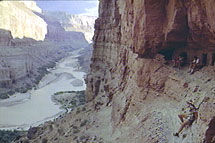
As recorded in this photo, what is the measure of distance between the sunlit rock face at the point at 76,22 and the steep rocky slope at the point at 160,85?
5566 inches

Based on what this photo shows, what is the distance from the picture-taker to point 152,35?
14.3 meters

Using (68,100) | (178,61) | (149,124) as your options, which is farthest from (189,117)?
Result: (68,100)

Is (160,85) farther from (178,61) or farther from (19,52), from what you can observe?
(19,52)

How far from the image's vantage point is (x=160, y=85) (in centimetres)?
1365

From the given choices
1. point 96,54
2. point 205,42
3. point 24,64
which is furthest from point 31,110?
point 205,42

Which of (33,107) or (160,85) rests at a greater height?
(160,85)

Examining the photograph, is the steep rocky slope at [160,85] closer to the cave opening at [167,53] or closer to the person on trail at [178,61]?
the cave opening at [167,53]

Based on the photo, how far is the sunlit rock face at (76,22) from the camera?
158375mm

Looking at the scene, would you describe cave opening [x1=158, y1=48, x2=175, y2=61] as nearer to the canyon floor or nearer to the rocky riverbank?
the canyon floor

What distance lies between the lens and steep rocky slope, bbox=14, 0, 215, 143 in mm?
10664

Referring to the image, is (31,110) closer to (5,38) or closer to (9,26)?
(5,38)

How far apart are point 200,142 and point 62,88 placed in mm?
42369

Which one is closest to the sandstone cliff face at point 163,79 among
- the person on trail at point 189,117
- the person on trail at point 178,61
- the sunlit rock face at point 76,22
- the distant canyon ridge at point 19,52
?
the person on trail at point 189,117

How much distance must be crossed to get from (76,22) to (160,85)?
534ft
